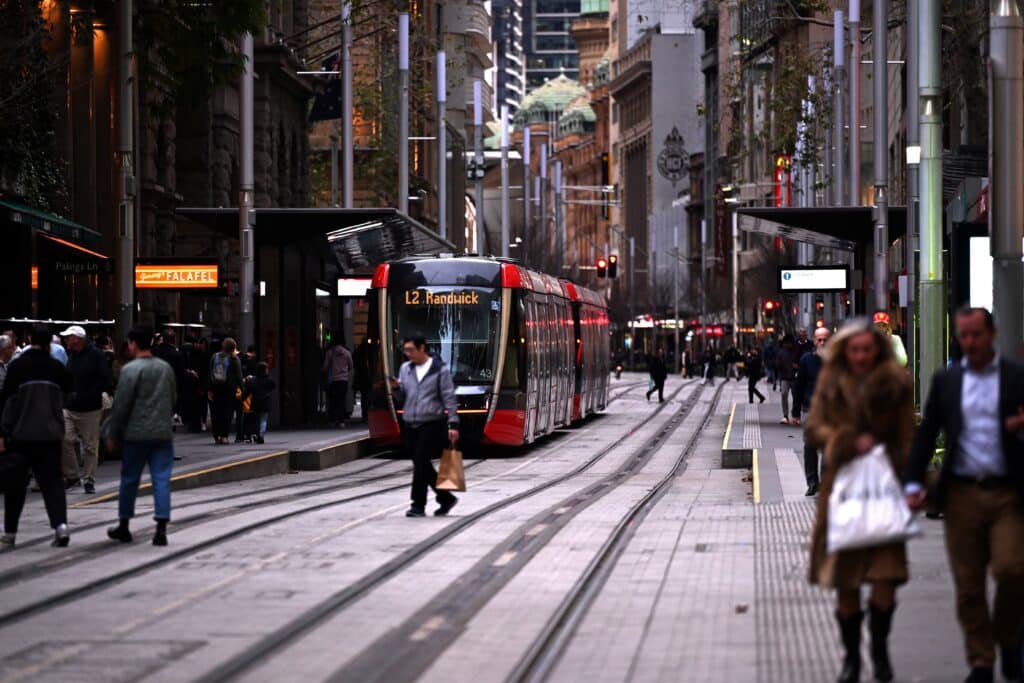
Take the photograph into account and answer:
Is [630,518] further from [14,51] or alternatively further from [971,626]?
[14,51]

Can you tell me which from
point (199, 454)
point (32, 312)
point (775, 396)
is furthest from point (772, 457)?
point (775, 396)

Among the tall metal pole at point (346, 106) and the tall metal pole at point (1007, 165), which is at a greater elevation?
the tall metal pole at point (346, 106)

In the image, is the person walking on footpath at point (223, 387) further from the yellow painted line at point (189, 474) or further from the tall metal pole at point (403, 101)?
the tall metal pole at point (403, 101)

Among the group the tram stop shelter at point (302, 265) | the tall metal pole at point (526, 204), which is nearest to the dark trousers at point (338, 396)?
the tram stop shelter at point (302, 265)

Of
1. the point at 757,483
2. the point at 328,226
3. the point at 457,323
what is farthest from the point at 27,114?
the point at 757,483

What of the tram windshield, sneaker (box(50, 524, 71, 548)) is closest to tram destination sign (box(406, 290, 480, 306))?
the tram windshield

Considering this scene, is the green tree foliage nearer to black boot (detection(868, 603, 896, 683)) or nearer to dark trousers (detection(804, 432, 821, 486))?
dark trousers (detection(804, 432, 821, 486))

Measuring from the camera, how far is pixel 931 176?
896 inches

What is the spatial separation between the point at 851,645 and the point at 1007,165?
25.2 feet

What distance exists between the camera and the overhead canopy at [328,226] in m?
33.8

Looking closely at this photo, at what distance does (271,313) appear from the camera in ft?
122

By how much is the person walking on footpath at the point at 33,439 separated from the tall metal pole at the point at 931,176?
29.8 ft

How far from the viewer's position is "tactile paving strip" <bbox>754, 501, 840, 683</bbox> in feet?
33.8

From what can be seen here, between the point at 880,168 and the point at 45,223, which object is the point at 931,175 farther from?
the point at 880,168
